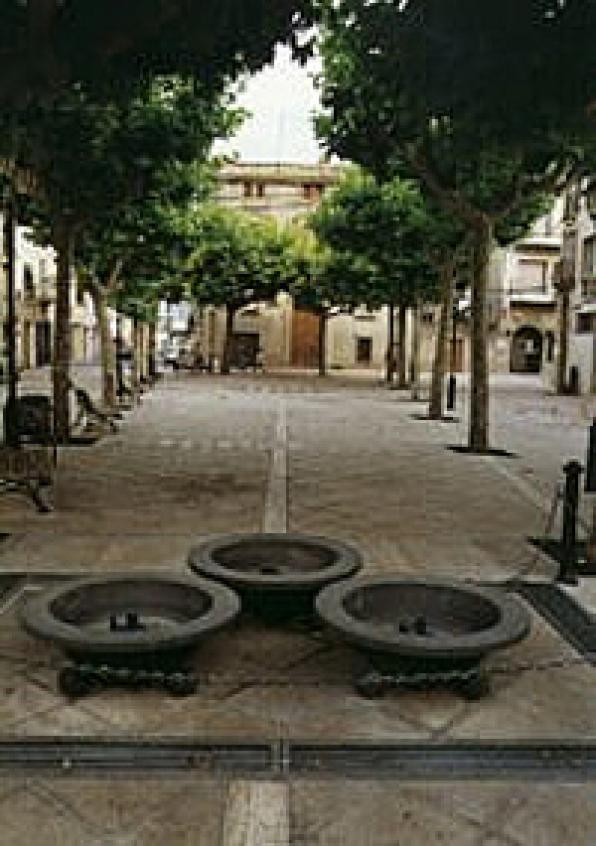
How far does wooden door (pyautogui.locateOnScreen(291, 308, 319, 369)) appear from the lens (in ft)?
172

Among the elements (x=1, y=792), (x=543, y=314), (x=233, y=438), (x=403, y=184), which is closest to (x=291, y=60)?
(x=1, y=792)

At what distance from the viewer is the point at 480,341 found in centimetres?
1432

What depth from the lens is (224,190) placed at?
52875mm

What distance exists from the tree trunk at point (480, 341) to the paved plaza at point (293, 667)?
2.09ft

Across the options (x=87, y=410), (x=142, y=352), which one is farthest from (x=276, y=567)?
(x=142, y=352)

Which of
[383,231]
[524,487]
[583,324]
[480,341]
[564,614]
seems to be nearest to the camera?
[564,614]

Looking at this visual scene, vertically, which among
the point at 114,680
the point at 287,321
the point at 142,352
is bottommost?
the point at 114,680

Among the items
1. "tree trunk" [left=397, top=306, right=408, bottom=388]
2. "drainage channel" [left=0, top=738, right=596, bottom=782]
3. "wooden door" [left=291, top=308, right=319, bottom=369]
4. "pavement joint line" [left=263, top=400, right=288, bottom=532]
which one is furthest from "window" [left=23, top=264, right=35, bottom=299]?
"drainage channel" [left=0, top=738, right=596, bottom=782]

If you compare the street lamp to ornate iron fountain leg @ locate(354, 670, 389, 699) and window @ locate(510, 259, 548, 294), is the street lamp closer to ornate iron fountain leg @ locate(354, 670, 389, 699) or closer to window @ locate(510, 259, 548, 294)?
window @ locate(510, 259, 548, 294)

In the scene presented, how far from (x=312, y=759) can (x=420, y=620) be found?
139cm

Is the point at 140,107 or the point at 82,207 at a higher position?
the point at 140,107

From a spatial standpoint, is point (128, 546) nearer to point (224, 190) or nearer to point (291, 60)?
point (291, 60)

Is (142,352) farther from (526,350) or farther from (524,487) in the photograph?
(526,350)

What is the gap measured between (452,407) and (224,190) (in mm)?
32267
